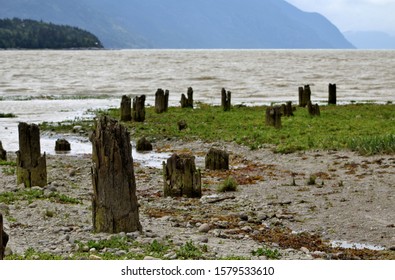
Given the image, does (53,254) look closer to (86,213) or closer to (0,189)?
(86,213)

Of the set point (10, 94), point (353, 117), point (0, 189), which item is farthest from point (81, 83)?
point (0, 189)

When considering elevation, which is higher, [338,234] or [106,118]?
[106,118]

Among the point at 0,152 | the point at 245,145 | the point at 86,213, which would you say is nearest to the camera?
the point at 86,213

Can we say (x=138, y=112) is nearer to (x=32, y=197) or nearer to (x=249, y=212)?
(x=32, y=197)

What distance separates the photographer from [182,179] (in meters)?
18.2

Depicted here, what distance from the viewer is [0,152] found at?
24.8m

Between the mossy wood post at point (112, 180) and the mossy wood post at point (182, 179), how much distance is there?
4781 mm

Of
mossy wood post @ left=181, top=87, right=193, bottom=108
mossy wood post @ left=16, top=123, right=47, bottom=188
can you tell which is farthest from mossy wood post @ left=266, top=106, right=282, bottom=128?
mossy wood post @ left=16, top=123, right=47, bottom=188

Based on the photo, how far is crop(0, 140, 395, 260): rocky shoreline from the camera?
12.7 meters

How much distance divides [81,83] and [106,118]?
7547 cm

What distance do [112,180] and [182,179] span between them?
5386mm

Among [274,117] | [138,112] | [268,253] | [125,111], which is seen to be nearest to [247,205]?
[268,253]

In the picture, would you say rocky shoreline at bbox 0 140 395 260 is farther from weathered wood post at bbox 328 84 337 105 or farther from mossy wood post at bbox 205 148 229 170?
weathered wood post at bbox 328 84 337 105

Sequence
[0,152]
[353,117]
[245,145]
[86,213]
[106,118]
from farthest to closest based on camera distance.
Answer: [353,117] < [245,145] < [0,152] < [86,213] < [106,118]
